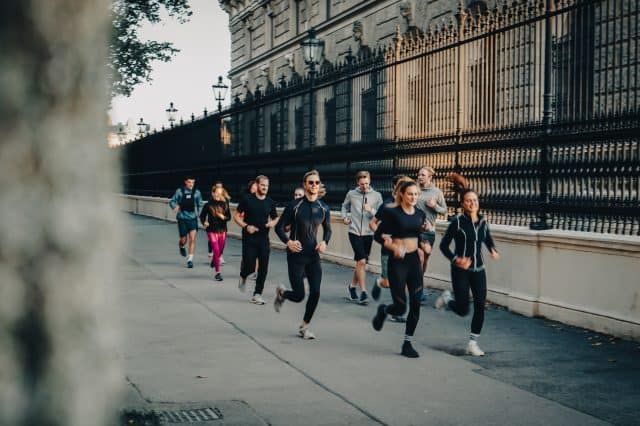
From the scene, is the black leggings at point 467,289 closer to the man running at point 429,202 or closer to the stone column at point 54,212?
the man running at point 429,202

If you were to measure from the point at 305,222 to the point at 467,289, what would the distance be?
2133 mm

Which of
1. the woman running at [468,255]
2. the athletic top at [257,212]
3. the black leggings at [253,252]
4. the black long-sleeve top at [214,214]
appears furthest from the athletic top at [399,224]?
the black long-sleeve top at [214,214]

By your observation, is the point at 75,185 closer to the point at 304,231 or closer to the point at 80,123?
the point at 80,123

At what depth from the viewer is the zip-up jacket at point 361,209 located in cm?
1257

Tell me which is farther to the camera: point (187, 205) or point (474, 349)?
point (187, 205)

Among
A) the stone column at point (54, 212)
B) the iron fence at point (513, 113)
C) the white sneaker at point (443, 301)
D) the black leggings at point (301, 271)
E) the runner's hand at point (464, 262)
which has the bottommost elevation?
the white sneaker at point (443, 301)

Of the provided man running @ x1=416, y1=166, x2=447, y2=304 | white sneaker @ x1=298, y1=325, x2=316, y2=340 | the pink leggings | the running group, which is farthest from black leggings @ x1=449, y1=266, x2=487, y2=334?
the pink leggings

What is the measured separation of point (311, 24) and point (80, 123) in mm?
35443

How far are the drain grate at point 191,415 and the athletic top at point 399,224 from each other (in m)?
3.35

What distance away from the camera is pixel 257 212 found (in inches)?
494

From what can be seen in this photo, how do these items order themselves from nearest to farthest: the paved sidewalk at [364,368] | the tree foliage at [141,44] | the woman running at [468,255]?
the paved sidewalk at [364,368]
the woman running at [468,255]
the tree foliage at [141,44]

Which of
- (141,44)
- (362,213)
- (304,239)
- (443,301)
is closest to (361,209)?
(362,213)

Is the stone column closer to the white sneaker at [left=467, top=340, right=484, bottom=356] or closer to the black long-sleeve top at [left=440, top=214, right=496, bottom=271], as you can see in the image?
the white sneaker at [left=467, top=340, right=484, bottom=356]

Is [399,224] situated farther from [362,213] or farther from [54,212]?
[54,212]
